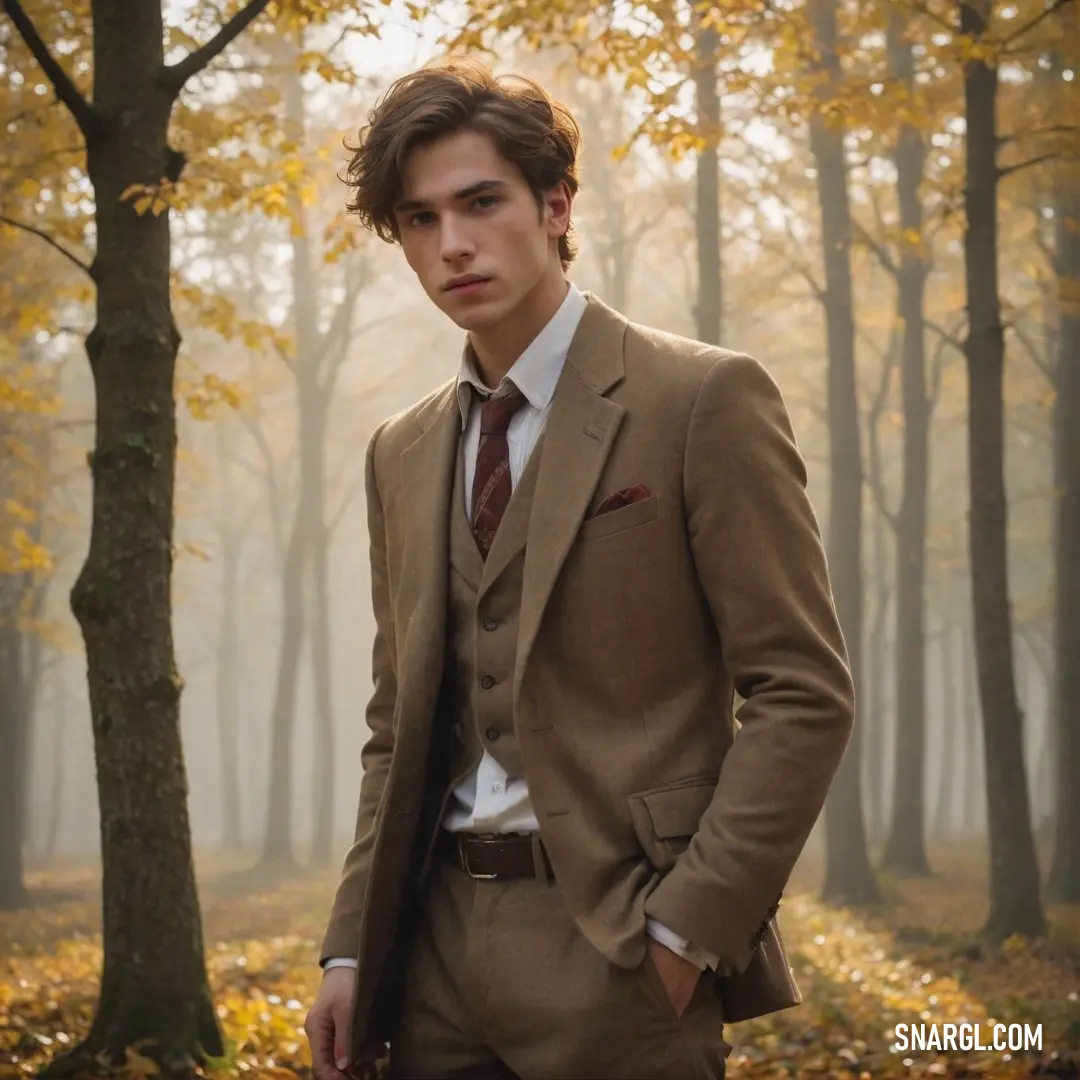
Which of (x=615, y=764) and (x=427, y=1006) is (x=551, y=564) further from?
(x=427, y=1006)

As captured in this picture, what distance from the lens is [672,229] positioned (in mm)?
19156

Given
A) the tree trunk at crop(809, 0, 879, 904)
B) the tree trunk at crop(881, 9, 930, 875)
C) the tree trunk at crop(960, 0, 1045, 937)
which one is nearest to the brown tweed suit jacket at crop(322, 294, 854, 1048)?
the tree trunk at crop(960, 0, 1045, 937)

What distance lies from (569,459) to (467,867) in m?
0.81

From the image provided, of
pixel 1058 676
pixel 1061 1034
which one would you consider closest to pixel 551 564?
pixel 1061 1034

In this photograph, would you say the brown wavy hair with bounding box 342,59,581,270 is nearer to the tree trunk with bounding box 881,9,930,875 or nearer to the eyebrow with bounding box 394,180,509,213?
the eyebrow with bounding box 394,180,509,213

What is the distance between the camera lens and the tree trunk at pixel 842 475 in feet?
42.5

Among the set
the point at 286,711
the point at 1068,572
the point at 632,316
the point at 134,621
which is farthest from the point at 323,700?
the point at 134,621

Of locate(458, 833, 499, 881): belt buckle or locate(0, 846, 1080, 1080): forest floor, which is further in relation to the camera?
locate(0, 846, 1080, 1080): forest floor

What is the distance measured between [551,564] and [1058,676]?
13.1m

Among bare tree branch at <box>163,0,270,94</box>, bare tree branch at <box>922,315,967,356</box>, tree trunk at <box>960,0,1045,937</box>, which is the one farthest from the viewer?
bare tree branch at <box>922,315,967,356</box>

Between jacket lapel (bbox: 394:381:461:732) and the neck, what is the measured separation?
0.50ft

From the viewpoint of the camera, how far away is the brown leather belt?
242 cm

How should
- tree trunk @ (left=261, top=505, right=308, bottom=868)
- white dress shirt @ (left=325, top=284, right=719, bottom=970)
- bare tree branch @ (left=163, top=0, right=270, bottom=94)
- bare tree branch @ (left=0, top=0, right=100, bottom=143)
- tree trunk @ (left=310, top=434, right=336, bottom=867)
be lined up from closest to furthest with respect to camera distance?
white dress shirt @ (left=325, top=284, right=719, bottom=970), bare tree branch @ (left=0, top=0, right=100, bottom=143), bare tree branch @ (left=163, top=0, right=270, bottom=94), tree trunk @ (left=261, top=505, right=308, bottom=868), tree trunk @ (left=310, top=434, right=336, bottom=867)

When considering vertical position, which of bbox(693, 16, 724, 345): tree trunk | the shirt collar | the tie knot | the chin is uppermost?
bbox(693, 16, 724, 345): tree trunk
